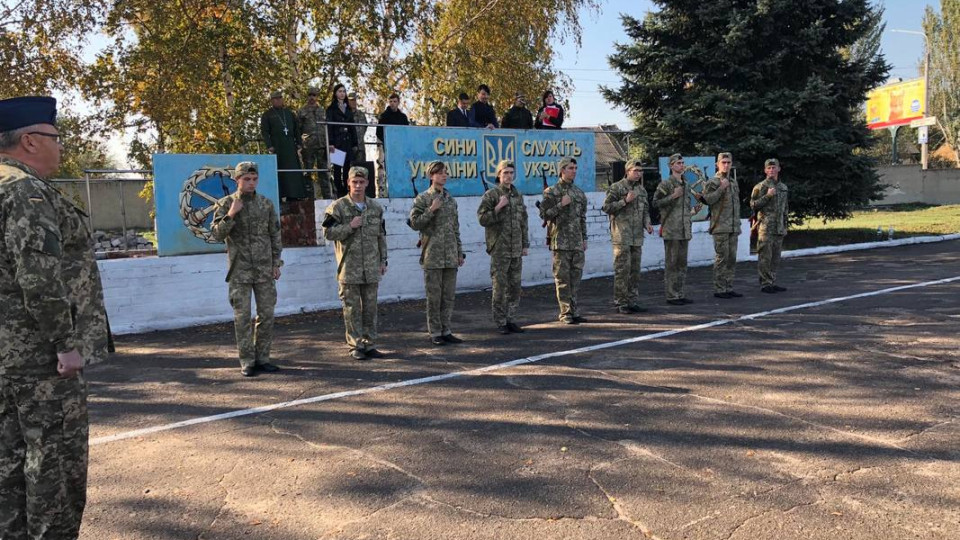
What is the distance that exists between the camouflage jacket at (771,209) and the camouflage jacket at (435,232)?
537cm

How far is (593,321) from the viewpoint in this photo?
8.76 metres

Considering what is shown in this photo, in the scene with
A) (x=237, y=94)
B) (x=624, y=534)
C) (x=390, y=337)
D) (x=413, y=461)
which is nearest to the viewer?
(x=624, y=534)

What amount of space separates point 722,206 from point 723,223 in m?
0.27

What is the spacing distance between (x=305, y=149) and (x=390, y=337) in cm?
432

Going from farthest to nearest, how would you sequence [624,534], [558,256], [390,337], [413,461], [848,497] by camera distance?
→ [558,256] → [390,337] → [413,461] → [848,497] → [624,534]

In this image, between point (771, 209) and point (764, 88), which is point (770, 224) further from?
point (764, 88)

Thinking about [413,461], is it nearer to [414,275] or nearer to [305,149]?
[414,275]

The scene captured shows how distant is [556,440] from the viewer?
14.8ft

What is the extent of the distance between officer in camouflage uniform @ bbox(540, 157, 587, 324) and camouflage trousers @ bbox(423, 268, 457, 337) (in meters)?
1.52

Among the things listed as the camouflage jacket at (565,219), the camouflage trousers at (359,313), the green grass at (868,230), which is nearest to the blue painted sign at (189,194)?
the camouflage trousers at (359,313)

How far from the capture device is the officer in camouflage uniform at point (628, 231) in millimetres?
9242

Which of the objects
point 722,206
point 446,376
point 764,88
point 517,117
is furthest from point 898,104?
point 446,376

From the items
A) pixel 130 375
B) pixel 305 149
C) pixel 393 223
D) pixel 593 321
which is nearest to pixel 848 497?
pixel 593 321

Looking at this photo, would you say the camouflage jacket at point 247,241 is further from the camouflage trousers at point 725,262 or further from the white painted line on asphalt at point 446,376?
the camouflage trousers at point 725,262
